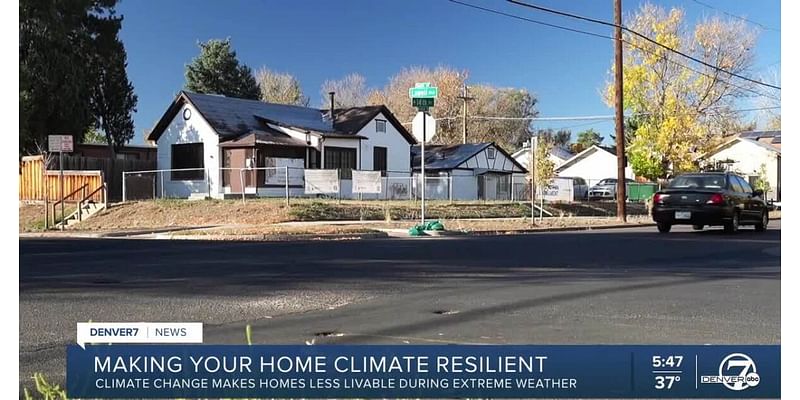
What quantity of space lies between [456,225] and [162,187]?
928 cm

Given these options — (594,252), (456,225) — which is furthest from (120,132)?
(456,225)

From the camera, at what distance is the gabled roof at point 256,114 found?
17.6ft

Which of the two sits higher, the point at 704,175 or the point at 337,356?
the point at 704,175

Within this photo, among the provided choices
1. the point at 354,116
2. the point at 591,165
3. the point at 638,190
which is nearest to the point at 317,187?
the point at 354,116

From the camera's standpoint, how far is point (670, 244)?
11.4m

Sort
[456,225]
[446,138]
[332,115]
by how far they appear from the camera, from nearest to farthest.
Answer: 1. [332,115]
2. [446,138]
3. [456,225]

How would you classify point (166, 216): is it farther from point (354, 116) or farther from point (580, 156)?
point (580, 156)

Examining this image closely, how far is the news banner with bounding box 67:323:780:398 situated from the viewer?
10.3ft

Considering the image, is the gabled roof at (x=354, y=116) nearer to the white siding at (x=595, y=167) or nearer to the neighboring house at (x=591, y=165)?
the neighboring house at (x=591, y=165)

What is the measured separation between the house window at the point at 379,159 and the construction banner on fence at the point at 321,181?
731 millimetres

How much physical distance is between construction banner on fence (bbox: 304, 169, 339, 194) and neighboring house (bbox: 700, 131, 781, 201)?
6421mm

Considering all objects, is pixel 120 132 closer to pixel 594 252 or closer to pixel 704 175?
pixel 594 252

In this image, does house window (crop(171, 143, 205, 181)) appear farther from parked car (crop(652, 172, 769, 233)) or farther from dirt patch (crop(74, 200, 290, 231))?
dirt patch (crop(74, 200, 290, 231))

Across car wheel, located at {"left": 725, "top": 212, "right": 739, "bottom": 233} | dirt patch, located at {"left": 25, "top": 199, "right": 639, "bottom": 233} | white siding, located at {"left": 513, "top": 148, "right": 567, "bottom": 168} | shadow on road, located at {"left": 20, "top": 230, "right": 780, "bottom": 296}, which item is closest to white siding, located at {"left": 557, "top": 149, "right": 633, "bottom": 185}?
white siding, located at {"left": 513, "top": 148, "right": 567, "bottom": 168}
